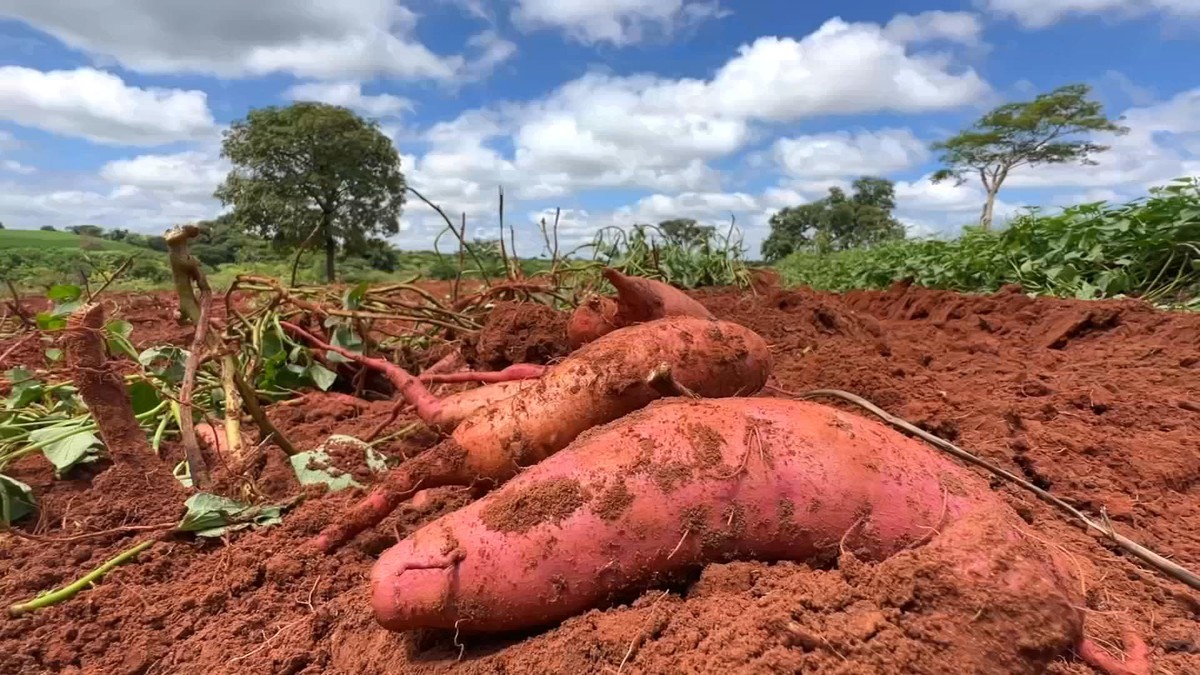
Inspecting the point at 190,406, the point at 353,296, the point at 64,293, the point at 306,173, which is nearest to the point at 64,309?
the point at 64,293

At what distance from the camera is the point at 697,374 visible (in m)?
1.77

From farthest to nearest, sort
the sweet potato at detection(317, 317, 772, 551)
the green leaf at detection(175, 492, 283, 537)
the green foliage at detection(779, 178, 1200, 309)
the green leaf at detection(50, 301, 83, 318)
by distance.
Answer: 1. the green foliage at detection(779, 178, 1200, 309)
2. the green leaf at detection(50, 301, 83, 318)
3. the green leaf at detection(175, 492, 283, 537)
4. the sweet potato at detection(317, 317, 772, 551)

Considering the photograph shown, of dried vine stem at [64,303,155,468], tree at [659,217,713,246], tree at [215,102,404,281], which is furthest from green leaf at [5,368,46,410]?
tree at [215,102,404,281]

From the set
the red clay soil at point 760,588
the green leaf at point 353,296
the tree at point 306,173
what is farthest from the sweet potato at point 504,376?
the tree at point 306,173

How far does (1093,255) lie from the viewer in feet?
16.7

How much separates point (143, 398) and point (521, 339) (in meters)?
1.45

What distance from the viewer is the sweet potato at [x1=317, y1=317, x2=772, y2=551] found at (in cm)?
160

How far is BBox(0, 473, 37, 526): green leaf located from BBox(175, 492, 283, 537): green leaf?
538 mm

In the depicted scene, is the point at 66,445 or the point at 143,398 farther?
the point at 143,398

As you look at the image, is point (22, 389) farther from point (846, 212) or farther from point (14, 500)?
point (846, 212)

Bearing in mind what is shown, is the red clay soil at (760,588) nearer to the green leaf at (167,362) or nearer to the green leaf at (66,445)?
the green leaf at (66,445)

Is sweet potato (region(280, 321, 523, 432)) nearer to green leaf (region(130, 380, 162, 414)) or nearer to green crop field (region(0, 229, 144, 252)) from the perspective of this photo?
green leaf (region(130, 380, 162, 414))

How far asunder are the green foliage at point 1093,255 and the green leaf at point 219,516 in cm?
532

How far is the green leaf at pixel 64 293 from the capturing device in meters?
2.48
